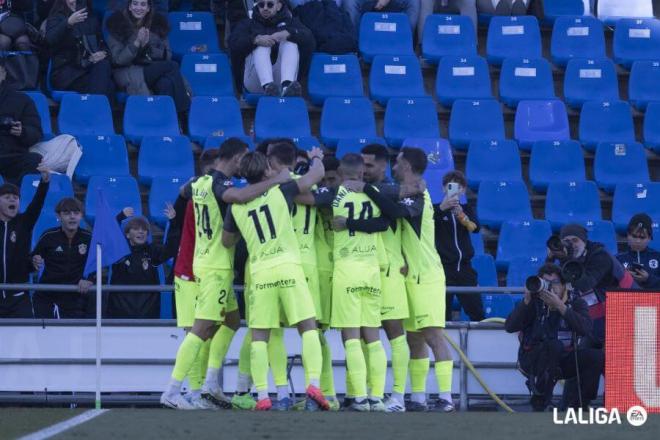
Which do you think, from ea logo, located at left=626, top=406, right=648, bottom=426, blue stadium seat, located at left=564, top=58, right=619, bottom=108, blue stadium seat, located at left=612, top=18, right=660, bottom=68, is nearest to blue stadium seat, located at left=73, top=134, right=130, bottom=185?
blue stadium seat, located at left=564, top=58, right=619, bottom=108

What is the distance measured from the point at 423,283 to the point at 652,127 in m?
5.38

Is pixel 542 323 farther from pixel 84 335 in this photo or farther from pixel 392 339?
pixel 84 335

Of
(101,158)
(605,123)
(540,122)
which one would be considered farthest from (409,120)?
(101,158)

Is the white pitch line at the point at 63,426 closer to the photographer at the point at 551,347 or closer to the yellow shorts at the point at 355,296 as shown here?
the yellow shorts at the point at 355,296

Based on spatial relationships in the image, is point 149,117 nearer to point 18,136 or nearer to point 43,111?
point 43,111

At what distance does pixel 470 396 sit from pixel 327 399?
1720mm

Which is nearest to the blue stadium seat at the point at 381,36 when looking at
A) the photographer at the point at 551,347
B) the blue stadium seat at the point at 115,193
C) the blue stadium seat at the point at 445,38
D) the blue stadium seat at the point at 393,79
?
the blue stadium seat at the point at 445,38

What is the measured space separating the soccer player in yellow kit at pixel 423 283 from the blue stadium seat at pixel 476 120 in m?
3.98

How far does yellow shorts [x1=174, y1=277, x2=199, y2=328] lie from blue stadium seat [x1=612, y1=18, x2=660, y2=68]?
7244 millimetres

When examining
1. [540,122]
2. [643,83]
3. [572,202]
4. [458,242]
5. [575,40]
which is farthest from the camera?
[575,40]

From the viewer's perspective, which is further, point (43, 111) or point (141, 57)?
point (141, 57)

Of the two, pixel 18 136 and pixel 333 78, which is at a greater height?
pixel 333 78

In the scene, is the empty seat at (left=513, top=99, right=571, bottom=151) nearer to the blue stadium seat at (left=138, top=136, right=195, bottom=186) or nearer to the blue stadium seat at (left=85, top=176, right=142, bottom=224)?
the blue stadium seat at (left=138, top=136, right=195, bottom=186)

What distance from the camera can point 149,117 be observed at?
1473 centimetres
